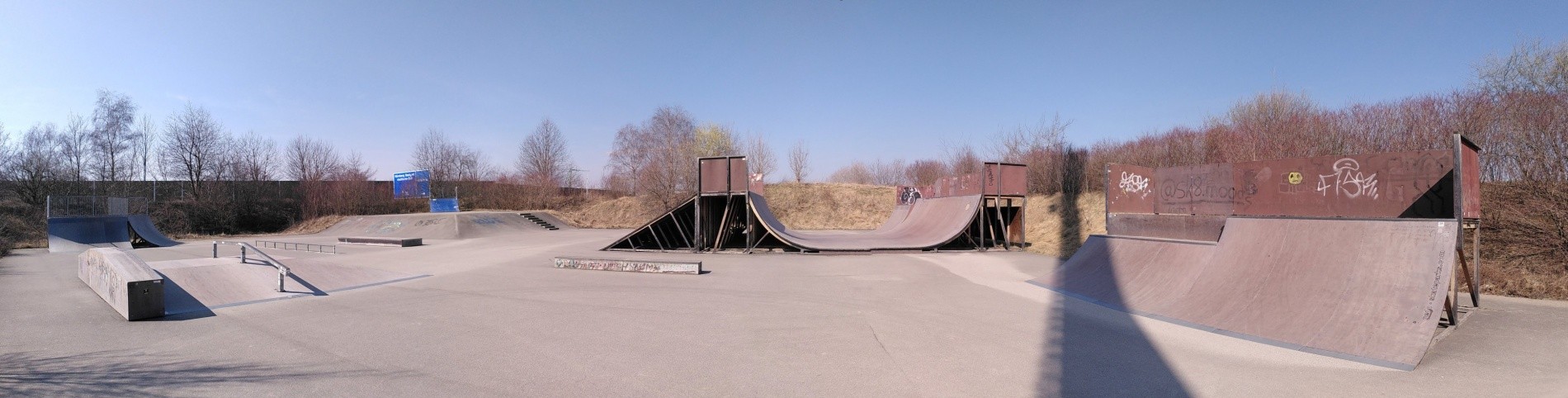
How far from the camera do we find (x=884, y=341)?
5629mm

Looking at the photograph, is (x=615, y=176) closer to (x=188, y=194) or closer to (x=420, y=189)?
(x=420, y=189)

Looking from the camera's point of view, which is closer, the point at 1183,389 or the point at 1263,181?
the point at 1183,389

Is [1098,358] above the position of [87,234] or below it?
below

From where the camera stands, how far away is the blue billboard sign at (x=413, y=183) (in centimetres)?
3947

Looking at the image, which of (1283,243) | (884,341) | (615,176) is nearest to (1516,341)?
(1283,243)

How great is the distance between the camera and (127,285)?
6605 mm

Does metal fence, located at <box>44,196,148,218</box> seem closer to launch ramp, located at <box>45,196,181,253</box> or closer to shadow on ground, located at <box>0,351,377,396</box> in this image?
launch ramp, located at <box>45,196,181,253</box>

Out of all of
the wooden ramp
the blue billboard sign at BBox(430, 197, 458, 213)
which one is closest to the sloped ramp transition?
the blue billboard sign at BBox(430, 197, 458, 213)

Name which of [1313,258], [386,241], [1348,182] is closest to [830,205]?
[386,241]

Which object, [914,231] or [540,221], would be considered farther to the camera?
[540,221]

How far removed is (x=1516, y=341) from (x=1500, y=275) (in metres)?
5.00

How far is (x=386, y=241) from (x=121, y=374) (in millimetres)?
18682

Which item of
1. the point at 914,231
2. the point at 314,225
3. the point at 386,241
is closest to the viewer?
the point at 914,231

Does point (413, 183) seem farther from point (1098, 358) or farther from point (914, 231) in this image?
point (1098, 358)
